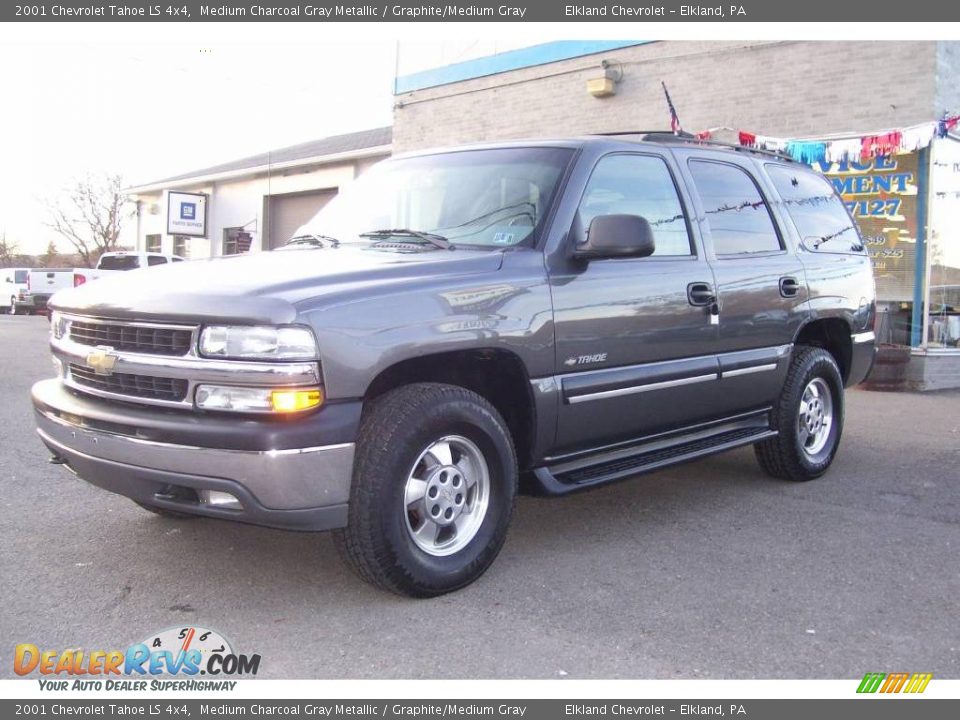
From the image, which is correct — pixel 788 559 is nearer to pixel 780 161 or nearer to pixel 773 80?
pixel 780 161

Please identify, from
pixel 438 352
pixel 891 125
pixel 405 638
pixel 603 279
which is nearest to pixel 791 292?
pixel 603 279

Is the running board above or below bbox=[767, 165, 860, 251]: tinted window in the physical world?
below

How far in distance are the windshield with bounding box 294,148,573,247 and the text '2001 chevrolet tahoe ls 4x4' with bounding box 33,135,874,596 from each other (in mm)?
14

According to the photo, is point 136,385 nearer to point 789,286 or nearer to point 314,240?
point 314,240

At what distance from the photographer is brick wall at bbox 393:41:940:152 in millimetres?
11016

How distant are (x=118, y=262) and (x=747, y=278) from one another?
24485 mm

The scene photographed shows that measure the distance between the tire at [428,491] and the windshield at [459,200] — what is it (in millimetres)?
922

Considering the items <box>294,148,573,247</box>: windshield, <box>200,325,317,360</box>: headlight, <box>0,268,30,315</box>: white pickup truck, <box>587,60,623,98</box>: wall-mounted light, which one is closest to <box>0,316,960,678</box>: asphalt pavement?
<box>200,325,317,360</box>: headlight

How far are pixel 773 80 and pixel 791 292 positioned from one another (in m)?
7.98

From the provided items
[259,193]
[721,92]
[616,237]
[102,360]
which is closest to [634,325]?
[616,237]

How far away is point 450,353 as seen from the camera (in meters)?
3.71

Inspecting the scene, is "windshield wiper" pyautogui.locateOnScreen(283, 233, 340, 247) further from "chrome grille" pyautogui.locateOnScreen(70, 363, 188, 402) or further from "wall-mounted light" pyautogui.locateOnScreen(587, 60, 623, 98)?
"wall-mounted light" pyautogui.locateOnScreen(587, 60, 623, 98)

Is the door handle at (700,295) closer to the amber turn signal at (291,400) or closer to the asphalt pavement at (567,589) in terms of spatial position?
the asphalt pavement at (567,589)

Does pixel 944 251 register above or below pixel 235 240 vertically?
below
